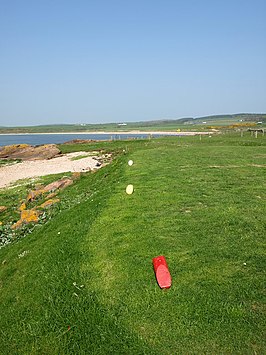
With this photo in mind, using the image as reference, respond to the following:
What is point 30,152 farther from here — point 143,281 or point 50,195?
point 143,281

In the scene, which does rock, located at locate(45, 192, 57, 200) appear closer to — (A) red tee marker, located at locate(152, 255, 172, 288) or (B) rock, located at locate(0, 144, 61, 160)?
(A) red tee marker, located at locate(152, 255, 172, 288)

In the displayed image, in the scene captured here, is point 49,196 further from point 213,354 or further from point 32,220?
point 213,354

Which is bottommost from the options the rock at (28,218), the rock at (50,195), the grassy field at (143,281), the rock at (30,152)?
the rock at (30,152)

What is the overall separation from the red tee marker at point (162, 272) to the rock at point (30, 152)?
53.7 m

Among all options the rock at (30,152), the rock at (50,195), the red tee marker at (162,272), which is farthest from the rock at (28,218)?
the rock at (30,152)

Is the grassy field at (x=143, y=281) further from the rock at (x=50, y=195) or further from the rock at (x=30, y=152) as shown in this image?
the rock at (x=30, y=152)

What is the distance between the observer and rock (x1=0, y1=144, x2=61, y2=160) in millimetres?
60406

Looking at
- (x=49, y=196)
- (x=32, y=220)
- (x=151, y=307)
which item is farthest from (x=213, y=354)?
(x=49, y=196)

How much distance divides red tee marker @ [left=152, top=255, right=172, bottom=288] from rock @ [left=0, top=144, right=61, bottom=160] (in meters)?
53.7

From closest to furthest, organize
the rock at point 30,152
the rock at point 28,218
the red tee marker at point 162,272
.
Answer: the red tee marker at point 162,272, the rock at point 28,218, the rock at point 30,152

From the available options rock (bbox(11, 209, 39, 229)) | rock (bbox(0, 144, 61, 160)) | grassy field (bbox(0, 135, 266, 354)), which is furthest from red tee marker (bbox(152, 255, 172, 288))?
rock (bbox(0, 144, 61, 160))

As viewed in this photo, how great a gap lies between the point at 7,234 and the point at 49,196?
6.92 meters

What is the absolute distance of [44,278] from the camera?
335 inches

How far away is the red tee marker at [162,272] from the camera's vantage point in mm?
6926
